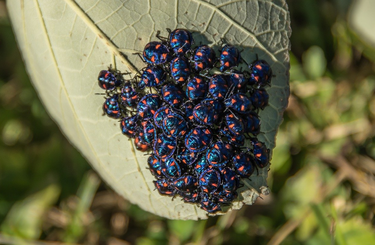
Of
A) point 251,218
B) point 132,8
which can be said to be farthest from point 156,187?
point 251,218

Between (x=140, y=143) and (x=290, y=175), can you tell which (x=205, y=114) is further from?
(x=290, y=175)

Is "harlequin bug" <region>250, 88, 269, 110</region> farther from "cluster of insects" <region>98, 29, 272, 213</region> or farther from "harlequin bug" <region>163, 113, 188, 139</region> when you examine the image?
"harlequin bug" <region>163, 113, 188, 139</region>

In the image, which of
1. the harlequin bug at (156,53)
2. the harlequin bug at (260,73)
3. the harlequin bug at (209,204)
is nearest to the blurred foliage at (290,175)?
the harlequin bug at (209,204)

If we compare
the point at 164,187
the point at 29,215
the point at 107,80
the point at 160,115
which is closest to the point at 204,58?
the point at 160,115

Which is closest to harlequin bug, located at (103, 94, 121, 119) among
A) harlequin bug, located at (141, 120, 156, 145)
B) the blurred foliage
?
harlequin bug, located at (141, 120, 156, 145)

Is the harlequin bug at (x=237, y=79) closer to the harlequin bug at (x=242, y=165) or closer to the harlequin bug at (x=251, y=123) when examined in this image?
the harlequin bug at (x=251, y=123)

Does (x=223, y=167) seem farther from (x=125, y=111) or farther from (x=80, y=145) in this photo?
(x=80, y=145)
